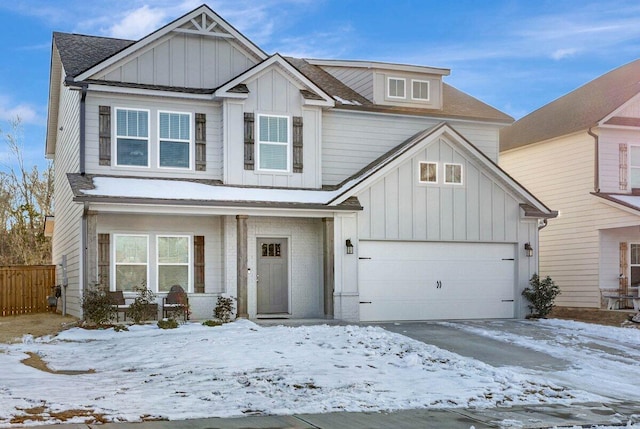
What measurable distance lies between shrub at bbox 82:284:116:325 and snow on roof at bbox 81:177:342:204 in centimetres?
225

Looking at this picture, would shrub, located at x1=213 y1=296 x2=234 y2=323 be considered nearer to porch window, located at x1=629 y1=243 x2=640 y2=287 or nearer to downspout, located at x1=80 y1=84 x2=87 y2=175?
downspout, located at x1=80 y1=84 x2=87 y2=175

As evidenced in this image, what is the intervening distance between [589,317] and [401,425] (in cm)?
1572

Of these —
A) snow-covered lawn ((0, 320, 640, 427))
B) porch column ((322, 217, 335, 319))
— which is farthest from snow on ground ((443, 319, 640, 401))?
porch column ((322, 217, 335, 319))

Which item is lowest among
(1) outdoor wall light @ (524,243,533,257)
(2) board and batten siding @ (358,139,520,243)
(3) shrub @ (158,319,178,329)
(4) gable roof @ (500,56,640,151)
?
(3) shrub @ (158,319,178,329)

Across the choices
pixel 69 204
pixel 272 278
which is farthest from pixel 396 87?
pixel 69 204

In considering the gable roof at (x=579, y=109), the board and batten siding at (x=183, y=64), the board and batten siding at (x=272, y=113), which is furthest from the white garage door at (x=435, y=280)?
the board and batten siding at (x=183, y=64)

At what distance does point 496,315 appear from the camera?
69.2ft

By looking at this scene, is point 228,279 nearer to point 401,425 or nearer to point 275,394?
point 275,394

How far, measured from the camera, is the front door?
19.9 m

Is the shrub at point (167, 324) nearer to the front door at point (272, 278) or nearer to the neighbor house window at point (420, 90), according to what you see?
the front door at point (272, 278)

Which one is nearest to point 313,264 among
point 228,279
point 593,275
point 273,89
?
point 228,279

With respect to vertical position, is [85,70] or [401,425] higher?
[85,70]

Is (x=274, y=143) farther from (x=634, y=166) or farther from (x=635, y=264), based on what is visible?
(x=635, y=264)

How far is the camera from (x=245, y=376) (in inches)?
452
